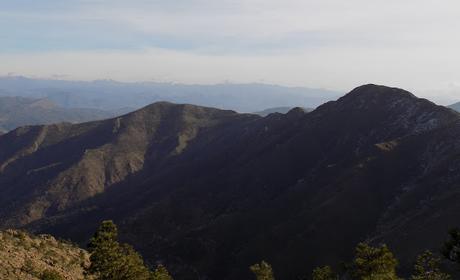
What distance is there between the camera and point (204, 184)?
157m

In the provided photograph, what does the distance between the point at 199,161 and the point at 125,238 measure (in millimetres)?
70821

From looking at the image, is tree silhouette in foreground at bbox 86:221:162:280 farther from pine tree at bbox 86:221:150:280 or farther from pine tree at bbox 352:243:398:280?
pine tree at bbox 352:243:398:280

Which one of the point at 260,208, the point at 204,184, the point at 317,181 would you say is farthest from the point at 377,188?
the point at 204,184

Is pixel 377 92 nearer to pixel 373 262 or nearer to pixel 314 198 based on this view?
pixel 314 198

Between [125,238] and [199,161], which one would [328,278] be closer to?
[125,238]

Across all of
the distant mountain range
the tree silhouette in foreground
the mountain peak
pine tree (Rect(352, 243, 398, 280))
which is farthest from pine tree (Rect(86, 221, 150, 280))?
the mountain peak

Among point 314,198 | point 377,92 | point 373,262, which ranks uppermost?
point 377,92

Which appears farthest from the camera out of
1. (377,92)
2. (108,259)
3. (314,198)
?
(377,92)

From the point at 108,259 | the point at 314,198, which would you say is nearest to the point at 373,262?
the point at 108,259

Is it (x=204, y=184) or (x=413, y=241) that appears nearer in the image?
(x=413, y=241)

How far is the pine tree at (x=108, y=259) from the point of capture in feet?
144

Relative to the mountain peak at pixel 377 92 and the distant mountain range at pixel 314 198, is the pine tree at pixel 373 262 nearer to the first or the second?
the distant mountain range at pixel 314 198

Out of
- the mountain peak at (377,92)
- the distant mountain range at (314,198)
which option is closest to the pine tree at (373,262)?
the distant mountain range at (314,198)

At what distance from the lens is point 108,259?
43.8 m
